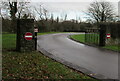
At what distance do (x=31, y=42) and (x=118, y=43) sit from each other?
8.27m

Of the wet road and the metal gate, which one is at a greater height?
the metal gate

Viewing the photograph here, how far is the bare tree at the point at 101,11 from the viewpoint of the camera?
123 feet

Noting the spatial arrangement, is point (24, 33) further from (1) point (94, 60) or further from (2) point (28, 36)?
(1) point (94, 60)

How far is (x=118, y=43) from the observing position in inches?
534

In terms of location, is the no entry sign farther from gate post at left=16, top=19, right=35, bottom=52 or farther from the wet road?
the wet road

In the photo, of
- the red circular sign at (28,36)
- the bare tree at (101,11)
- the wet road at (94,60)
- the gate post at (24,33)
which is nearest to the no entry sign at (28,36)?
the red circular sign at (28,36)

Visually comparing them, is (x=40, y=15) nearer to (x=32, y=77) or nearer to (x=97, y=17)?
(x=97, y=17)

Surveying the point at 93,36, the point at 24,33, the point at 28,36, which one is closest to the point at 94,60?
the point at 28,36

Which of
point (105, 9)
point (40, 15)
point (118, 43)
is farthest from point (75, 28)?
point (118, 43)

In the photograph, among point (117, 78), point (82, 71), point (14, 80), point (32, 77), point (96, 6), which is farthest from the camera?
point (96, 6)

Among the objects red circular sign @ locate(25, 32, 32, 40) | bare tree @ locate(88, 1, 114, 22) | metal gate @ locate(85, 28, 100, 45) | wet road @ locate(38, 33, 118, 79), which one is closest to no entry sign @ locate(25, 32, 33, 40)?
red circular sign @ locate(25, 32, 32, 40)

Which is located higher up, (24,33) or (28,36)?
(24,33)

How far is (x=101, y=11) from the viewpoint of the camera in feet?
130

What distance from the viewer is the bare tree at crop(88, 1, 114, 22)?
37.5m
